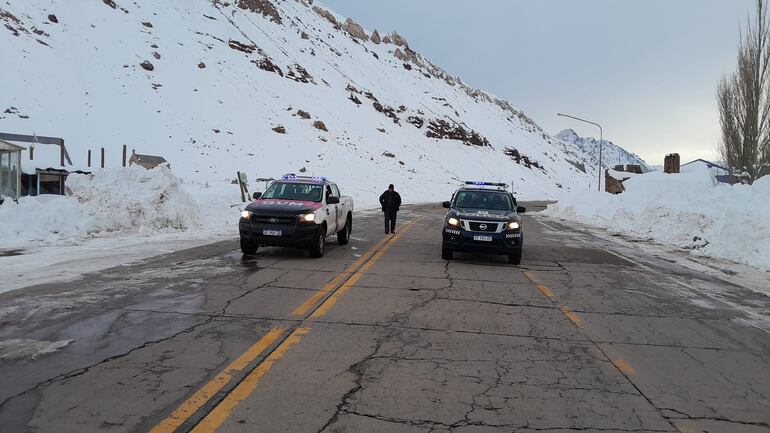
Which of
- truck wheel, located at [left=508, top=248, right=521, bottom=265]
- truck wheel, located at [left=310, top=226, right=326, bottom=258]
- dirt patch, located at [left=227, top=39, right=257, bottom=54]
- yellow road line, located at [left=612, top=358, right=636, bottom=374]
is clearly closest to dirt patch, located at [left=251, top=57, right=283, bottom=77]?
dirt patch, located at [left=227, top=39, right=257, bottom=54]

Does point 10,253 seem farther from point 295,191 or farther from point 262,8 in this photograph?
point 262,8

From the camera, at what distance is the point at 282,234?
11602 millimetres

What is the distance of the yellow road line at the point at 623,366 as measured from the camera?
17.0 ft

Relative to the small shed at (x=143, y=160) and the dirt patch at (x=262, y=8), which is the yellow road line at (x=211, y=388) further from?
the dirt patch at (x=262, y=8)

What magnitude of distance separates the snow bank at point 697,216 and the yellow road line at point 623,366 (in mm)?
8598

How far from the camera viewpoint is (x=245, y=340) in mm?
5723

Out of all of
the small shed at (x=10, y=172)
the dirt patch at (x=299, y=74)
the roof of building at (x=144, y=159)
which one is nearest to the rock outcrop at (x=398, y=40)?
the dirt patch at (x=299, y=74)

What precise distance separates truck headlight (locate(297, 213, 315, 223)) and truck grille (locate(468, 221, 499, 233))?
3.28 meters

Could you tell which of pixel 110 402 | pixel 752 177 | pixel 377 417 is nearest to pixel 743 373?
pixel 377 417

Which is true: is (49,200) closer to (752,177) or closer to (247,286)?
(247,286)

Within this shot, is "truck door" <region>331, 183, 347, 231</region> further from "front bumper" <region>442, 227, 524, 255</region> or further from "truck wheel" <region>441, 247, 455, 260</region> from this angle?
"front bumper" <region>442, 227, 524, 255</region>

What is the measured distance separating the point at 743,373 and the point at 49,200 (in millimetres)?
15683

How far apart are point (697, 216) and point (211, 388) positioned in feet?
55.3

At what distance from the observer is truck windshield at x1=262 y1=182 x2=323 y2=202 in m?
13.0
